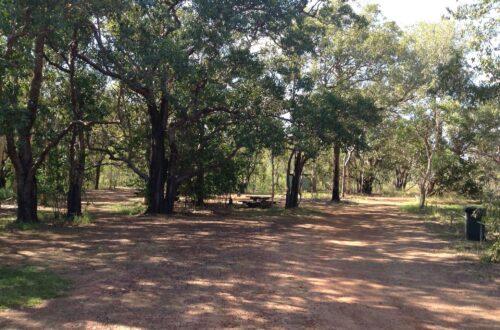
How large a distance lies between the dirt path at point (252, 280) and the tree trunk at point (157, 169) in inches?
199

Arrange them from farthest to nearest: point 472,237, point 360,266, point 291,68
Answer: point 291,68
point 472,237
point 360,266

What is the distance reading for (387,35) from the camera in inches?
943

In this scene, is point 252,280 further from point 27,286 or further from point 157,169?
point 157,169

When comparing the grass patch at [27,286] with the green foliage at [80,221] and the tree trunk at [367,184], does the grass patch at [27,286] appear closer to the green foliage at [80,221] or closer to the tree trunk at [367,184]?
the green foliage at [80,221]

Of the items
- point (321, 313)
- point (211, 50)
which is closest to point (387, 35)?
point (211, 50)

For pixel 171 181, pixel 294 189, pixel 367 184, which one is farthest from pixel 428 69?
pixel 367 184

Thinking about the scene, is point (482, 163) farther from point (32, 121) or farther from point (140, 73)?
point (32, 121)

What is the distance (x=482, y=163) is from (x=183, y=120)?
25181 millimetres

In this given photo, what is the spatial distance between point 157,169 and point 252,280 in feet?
40.0

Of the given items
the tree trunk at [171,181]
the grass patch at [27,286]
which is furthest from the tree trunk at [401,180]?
the grass patch at [27,286]

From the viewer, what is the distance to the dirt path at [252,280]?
605cm

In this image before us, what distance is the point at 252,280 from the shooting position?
26.6 ft

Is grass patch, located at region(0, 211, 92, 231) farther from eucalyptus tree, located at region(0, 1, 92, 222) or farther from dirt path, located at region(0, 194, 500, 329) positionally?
dirt path, located at region(0, 194, 500, 329)

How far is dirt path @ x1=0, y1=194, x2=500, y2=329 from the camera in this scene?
6055mm
